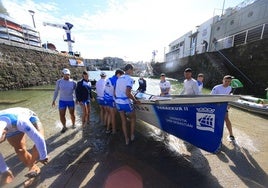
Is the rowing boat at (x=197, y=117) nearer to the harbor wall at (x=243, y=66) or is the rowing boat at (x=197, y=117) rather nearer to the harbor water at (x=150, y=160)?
the harbor water at (x=150, y=160)

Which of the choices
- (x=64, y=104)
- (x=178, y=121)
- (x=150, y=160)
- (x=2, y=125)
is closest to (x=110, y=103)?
(x=64, y=104)

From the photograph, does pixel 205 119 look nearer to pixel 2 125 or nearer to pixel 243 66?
pixel 2 125

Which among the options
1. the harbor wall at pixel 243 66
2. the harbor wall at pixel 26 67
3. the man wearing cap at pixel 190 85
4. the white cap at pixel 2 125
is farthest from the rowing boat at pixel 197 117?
the harbor wall at pixel 26 67

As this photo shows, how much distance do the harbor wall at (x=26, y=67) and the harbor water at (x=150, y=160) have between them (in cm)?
1181

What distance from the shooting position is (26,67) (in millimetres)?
15828

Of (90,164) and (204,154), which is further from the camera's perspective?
(204,154)

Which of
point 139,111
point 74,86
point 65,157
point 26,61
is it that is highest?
point 26,61

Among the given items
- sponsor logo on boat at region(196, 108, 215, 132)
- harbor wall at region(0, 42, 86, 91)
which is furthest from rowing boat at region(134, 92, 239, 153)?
harbor wall at region(0, 42, 86, 91)

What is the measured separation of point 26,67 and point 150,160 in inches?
671

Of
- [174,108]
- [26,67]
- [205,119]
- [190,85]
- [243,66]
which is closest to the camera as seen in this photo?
[205,119]

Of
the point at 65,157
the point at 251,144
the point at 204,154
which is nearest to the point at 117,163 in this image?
the point at 65,157

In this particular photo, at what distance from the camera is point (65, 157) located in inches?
148

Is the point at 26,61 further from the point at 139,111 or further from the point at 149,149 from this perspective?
the point at 149,149

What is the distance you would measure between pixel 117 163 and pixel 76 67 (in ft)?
83.4
